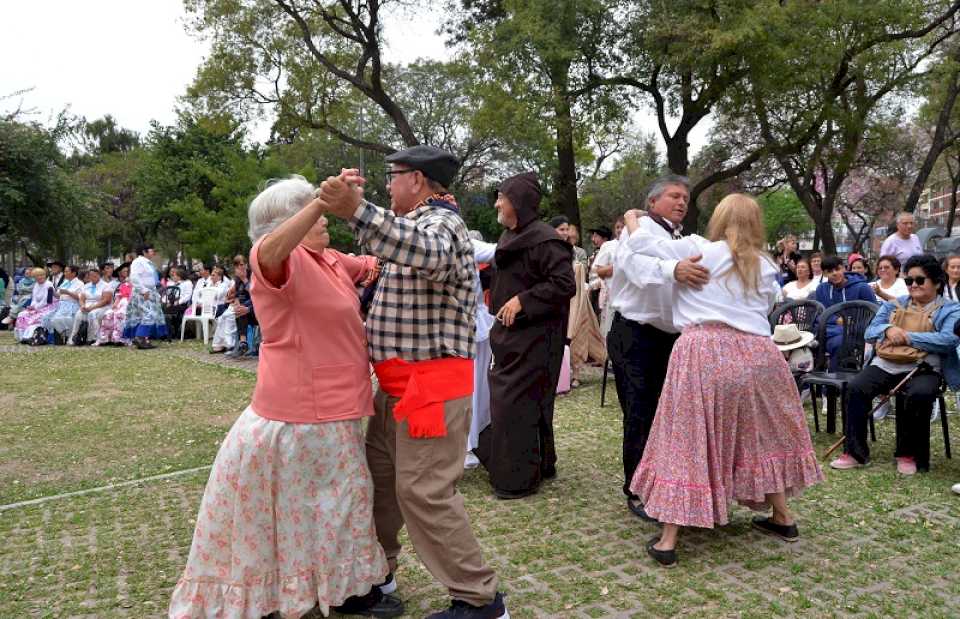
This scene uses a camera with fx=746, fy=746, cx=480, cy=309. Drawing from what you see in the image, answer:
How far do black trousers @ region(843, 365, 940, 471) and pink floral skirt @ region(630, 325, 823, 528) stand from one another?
1905 mm

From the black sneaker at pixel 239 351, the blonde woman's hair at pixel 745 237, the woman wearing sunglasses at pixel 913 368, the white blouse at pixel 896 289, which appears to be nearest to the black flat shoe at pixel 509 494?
the blonde woman's hair at pixel 745 237

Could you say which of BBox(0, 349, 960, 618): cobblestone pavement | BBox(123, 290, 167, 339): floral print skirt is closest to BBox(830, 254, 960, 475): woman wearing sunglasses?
BBox(0, 349, 960, 618): cobblestone pavement

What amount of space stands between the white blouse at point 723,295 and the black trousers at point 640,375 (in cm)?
52

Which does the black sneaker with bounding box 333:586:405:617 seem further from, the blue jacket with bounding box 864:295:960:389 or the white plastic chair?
the white plastic chair

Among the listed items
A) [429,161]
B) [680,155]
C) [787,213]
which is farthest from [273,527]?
[787,213]

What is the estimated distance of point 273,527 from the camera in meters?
2.87

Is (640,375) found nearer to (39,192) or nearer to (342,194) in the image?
(342,194)

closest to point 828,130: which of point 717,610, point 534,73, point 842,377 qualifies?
point 534,73

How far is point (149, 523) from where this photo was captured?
4.49 m

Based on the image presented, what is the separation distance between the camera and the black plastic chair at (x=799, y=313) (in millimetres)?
7230

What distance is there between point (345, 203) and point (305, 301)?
1.69ft

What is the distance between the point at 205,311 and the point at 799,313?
1209 centimetres

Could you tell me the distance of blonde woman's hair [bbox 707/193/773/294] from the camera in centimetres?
374

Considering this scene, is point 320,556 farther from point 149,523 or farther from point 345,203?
point 149,523
